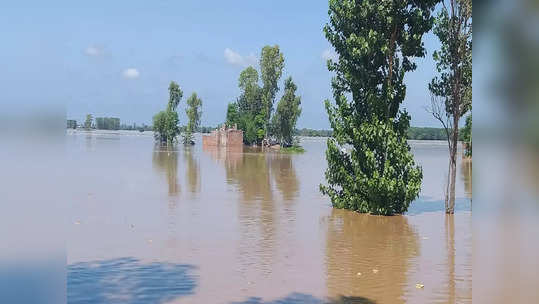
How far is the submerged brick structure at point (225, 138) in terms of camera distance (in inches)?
2749

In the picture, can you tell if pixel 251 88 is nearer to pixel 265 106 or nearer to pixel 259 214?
pixel 265 106

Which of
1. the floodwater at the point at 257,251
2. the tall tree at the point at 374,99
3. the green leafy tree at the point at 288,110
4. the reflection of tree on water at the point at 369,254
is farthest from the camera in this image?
the green leafy tree at the point at 288,110

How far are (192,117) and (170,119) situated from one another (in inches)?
137

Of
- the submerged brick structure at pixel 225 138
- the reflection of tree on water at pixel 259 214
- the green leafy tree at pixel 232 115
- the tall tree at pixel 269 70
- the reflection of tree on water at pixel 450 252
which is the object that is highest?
the tall tree at pixel 269 70

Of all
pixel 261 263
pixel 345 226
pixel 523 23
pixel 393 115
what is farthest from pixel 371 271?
pixel 523 23

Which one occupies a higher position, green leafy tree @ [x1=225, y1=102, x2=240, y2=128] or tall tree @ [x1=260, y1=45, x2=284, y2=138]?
tall tree @ [x1=260, y1=45, x2=284, y2=138]

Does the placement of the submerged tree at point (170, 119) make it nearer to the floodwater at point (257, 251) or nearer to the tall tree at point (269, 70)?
the tall tree at point (269, 70)

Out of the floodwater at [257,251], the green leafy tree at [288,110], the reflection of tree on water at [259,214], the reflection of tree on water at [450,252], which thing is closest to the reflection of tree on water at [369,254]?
the floodwater at [257,251]

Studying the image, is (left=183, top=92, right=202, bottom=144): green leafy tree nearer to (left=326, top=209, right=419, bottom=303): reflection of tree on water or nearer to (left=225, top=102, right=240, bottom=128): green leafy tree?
(left=225, top=102, right=240, bottom=128): green leafy tree

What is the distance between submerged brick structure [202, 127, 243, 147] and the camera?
6981 centimetres

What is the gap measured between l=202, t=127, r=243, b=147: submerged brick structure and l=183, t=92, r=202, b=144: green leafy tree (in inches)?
223

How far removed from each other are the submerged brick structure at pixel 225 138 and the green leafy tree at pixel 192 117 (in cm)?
567

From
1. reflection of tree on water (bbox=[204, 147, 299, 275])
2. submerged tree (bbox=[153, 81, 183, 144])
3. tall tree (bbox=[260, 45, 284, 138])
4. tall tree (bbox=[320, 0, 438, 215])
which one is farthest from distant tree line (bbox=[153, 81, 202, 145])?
tall tree (bbox=[320, 0, 438, 215])

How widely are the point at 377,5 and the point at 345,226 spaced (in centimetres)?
610
